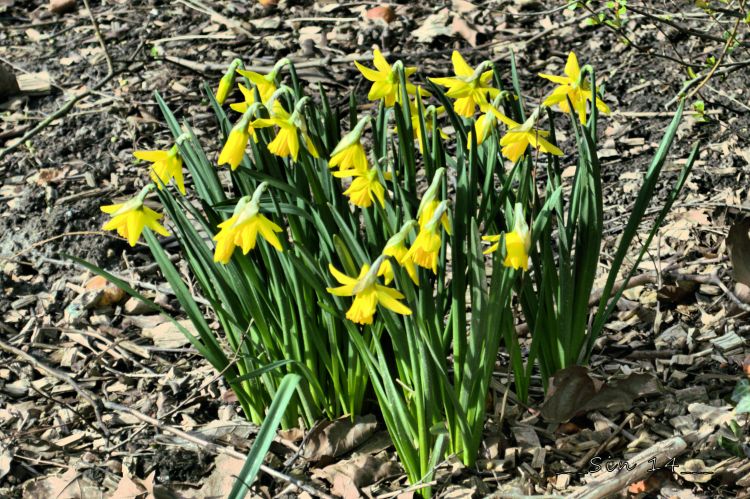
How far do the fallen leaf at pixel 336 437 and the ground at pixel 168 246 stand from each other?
1cm

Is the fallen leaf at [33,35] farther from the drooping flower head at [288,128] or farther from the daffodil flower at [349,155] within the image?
the daffodil flower at [349,155]

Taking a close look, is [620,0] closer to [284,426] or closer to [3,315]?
[284,426]

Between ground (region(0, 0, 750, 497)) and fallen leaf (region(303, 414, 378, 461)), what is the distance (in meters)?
0.01

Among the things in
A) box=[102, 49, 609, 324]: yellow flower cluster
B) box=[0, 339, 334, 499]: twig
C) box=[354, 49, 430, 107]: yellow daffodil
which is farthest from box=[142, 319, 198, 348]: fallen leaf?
box=[354, 49, 430, 107]: yellow daffodil

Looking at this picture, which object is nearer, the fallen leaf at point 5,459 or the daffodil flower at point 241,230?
the daffodil flower at point 241,230

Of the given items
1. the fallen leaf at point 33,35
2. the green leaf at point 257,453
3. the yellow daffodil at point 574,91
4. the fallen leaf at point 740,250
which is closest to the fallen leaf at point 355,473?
the green leaf at point 257,453

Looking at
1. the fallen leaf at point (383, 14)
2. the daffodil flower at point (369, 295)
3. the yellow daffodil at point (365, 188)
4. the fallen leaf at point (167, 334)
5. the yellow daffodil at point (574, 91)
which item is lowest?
the fallen leaf at point (167, 334)

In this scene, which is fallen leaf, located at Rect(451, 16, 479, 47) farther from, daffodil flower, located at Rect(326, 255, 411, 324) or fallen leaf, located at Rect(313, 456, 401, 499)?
daffodil flower, located at Rect(326, 255, 411, 324)

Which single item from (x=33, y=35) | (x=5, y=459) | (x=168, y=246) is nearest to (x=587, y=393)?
(x=5, y=459)

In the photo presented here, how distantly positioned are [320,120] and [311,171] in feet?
1.01

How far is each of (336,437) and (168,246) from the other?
148cm

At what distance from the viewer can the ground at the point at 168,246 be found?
2.54m

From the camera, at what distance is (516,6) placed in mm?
5086

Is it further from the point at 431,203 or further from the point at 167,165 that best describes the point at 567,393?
the point at 167,165
